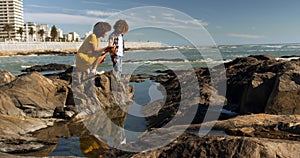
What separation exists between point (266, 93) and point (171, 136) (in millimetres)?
3917

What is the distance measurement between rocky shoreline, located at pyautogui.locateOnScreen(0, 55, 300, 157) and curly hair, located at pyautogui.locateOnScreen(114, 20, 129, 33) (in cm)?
223

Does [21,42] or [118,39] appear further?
[21,42]

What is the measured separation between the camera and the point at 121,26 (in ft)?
21.8

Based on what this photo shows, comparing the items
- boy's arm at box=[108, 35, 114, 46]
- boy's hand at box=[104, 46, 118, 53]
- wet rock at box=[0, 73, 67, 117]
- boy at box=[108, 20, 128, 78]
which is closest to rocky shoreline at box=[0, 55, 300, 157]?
wet rock at box=[0, 73, 67, 117]

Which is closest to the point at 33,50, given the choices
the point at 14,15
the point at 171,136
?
the point at 14,15

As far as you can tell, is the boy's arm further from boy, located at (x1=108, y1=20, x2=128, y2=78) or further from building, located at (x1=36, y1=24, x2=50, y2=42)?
building, located at (x1=36, y1=24, x2=50, y2=42)

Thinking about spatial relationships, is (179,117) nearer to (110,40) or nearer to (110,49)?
(110,49)

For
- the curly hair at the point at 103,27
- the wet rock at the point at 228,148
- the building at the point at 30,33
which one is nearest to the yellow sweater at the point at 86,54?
the curly hair at the point at 103,27

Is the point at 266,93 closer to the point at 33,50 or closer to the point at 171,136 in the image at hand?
the point at 171,136

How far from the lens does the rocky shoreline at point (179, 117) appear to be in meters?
4.17

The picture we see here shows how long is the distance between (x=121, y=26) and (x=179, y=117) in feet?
8.96

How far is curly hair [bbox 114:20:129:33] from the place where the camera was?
6.48 m

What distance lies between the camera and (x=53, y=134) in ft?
25.0

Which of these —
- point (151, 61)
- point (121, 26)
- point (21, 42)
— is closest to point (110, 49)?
point (121, 26)
